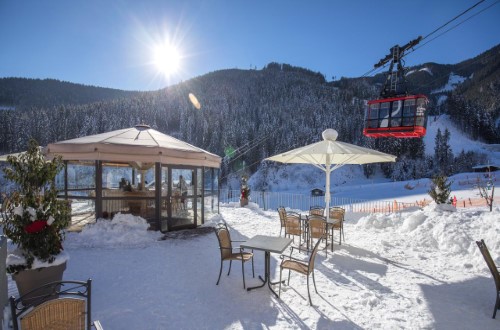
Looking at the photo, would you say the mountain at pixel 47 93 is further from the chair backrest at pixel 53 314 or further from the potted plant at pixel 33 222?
the chair backrest at pixel 53 314

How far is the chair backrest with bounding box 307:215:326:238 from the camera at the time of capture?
6.37 metres

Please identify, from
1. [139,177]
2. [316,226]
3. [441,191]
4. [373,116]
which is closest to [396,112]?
[373,116]

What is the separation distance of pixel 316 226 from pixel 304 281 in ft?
6.44

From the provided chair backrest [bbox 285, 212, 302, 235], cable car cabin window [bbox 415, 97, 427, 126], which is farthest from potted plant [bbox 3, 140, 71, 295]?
cable car cabin window [bbox 415, 97, 427, 126]

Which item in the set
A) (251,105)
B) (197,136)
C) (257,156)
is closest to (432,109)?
(251,105)

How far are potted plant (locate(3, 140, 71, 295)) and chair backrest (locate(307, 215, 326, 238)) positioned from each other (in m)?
5.05

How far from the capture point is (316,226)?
21.3ft

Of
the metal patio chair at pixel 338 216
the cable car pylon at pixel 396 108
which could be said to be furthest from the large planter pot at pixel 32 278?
the cable car pylon at pixel 396 108

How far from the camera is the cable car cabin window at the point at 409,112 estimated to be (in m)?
9.70

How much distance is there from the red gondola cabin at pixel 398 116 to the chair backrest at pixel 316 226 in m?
6.13

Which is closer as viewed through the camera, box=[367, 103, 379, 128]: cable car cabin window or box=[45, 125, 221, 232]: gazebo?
box=[45, 125, 221, 232]: gazebo

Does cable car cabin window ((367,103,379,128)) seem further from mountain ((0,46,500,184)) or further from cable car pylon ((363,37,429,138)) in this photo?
mountain ((0,46,500,184))

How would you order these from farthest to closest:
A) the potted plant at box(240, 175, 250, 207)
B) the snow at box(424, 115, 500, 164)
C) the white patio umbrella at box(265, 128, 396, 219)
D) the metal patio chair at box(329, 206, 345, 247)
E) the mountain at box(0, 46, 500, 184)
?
the snow at box(424, 115, 500, 164) < the mountain at box(0, 46, 500, 184) < the potted plant at box(240, 175, 250, 207) < the metal patio chair at box(329, 206, 345, 247) < the white patio umbrella at box(265, 128, 396, 219)

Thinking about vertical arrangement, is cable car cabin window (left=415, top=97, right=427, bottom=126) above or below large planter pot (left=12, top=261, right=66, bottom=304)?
above
